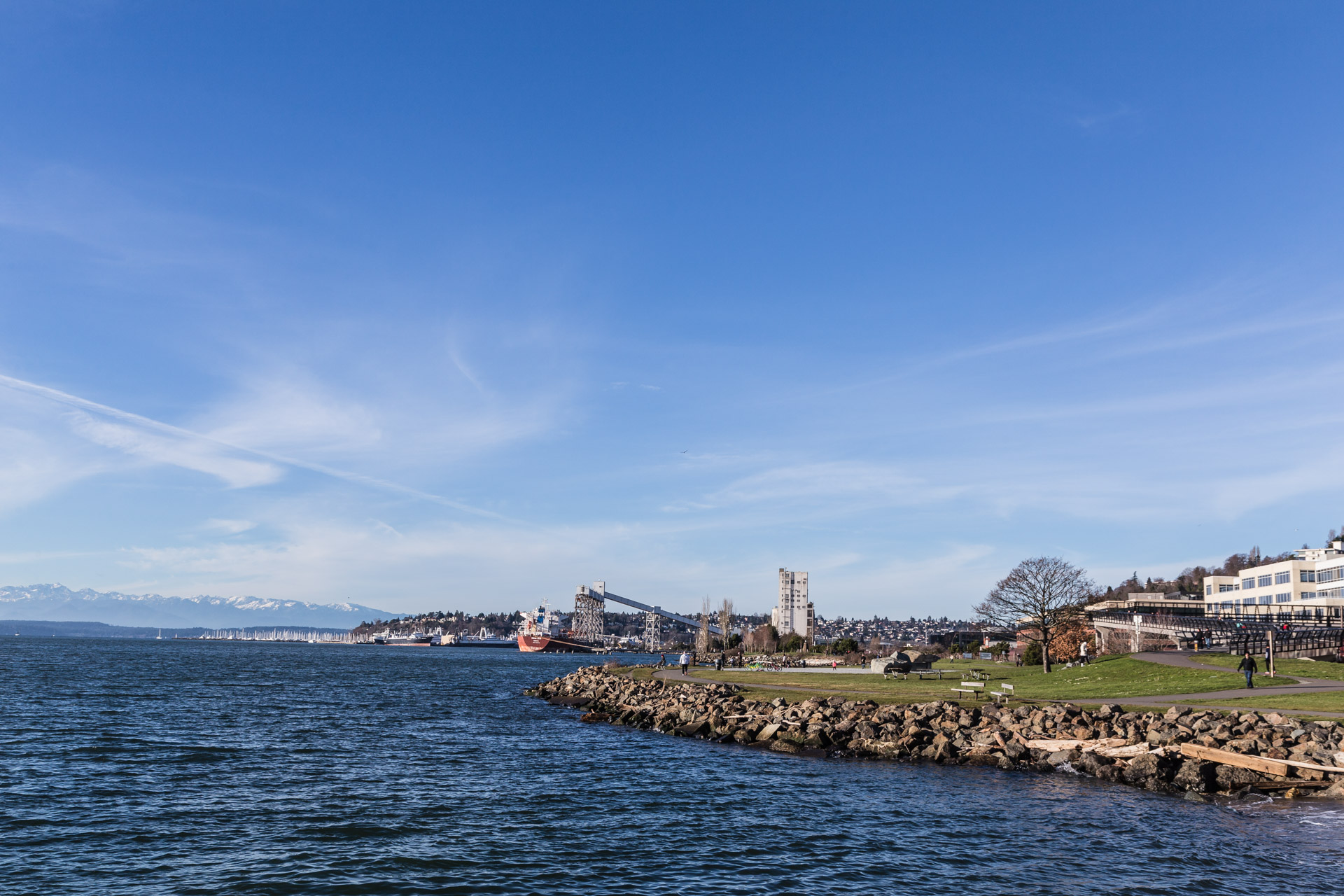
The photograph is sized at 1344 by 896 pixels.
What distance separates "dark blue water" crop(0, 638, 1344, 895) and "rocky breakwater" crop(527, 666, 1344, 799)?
5.11 ft

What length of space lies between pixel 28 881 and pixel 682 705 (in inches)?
1503

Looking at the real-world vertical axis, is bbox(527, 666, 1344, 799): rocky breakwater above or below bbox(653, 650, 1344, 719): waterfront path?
below

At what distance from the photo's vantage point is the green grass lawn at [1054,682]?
158 ft

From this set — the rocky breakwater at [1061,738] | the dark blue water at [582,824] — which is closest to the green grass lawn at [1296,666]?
the rocky breakwater at [1061,738]

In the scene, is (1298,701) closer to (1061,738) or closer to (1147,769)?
(1061,738)

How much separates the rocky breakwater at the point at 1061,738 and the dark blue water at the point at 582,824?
156 centimetres

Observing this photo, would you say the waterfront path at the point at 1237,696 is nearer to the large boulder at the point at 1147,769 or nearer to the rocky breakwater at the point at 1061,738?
the rocky breakwater at the point at 1061,738

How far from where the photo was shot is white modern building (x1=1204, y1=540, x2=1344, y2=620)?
98.9m

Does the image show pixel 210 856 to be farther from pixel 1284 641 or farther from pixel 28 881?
pixel 1284 641

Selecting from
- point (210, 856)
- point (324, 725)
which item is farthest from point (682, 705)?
point (210, 856)

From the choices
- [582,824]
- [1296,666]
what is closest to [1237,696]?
[1296,666]

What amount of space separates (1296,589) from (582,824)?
11567 cm

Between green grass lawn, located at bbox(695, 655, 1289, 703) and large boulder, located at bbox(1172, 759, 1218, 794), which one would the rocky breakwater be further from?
green grass lawn, located at bbox(695, 655, 1289, 703)

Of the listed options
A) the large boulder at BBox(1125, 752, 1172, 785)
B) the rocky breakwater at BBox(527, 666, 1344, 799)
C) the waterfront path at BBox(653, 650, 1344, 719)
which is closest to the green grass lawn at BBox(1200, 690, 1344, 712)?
the waterfront path at BBox(653, 650, 1344, 719)
